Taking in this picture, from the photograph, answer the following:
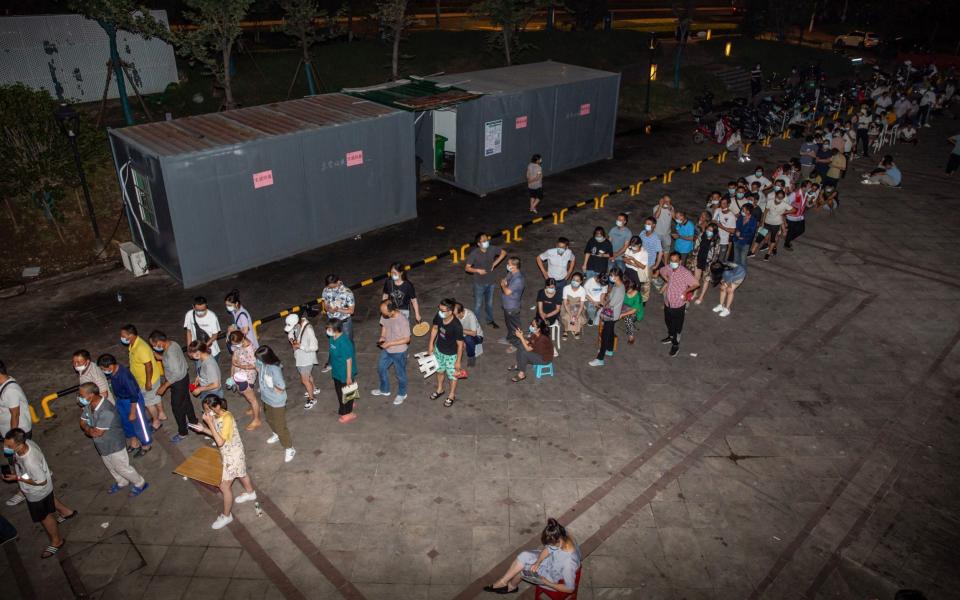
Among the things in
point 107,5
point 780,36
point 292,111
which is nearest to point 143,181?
point 292,111

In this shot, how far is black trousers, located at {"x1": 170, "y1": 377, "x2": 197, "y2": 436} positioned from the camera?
962 centimetres

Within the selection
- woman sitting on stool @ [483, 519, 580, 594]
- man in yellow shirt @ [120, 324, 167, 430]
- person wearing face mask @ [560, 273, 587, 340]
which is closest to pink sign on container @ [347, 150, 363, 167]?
person wearing face mask @ [560, 273, 587, 340]

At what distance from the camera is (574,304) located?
11641 mm

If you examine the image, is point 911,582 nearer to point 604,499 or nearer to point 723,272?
point 604,499

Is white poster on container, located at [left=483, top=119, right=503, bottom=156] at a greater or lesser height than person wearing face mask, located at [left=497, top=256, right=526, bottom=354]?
greater

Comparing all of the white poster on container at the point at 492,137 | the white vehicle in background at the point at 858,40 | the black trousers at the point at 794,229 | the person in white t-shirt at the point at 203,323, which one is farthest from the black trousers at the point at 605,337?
the white vehicle in background at the point at 858,40

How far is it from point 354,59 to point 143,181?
72.8 feet

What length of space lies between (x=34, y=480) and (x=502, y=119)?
52.2 feet

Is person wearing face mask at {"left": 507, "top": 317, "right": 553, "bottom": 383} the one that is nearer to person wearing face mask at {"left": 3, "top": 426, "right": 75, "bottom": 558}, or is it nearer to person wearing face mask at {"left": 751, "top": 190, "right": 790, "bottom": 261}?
person wearing face mask at {"left": 3, "top": 426, "right": 75, "bottom": 558}

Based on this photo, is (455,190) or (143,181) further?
(455,190)

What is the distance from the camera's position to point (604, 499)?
29.1 feet

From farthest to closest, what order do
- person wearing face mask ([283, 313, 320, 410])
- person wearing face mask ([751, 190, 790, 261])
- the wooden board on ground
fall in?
1. person wearing face mask ([751, 190, 790, 261])
2. person wearing face mask ([283, 313, 320, 410])
3. the wooden board on ground

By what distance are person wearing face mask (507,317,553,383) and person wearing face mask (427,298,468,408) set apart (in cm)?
113

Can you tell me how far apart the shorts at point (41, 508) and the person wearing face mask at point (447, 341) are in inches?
210
